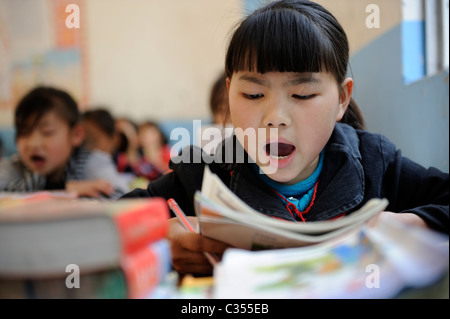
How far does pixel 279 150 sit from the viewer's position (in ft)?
2.36

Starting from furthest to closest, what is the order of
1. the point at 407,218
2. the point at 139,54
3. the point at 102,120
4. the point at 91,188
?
the point at 139,54 → the point at 102,120 → the point at 91,188 → the point at 407,218

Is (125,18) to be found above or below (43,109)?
above

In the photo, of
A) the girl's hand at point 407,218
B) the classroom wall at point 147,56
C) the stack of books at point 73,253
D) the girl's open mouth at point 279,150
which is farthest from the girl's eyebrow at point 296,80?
the classroom wall at point 147,56

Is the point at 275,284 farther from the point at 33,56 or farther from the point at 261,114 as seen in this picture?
the point at 33,56

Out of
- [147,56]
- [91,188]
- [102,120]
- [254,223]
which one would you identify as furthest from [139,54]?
[254,223]

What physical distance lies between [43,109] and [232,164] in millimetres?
1140

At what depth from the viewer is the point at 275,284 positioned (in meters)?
0.38

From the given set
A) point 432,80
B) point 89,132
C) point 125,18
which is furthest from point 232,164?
point 125,18

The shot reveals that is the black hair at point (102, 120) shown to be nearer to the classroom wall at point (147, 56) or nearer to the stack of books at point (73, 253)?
the classroom wall at point (147, 56)

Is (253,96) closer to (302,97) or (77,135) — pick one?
(302,97)

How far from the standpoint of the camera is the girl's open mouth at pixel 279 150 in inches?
27.9

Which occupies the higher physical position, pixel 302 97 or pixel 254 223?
pixel 302 97

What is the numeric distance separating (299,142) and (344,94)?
180mm

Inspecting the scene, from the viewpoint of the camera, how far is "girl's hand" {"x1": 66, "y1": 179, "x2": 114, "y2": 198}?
4.89 feet
